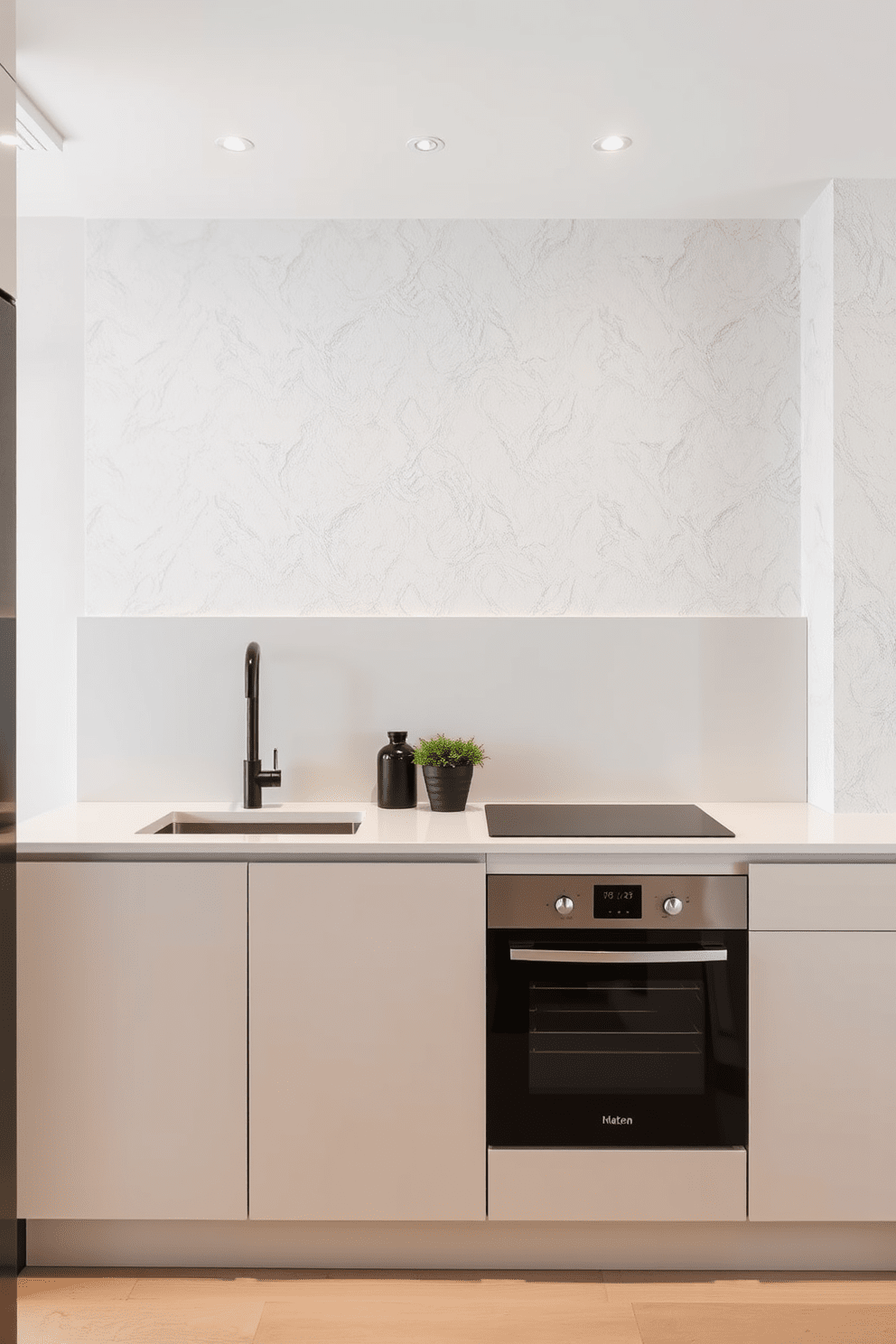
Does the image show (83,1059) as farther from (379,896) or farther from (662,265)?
(662,265)

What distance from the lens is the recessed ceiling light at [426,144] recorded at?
7.73 feet

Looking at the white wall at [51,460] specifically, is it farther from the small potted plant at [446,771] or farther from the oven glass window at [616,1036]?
the oven glass window at [616,1036]

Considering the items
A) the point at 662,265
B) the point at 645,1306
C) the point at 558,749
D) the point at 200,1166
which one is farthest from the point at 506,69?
the point at 645,1306

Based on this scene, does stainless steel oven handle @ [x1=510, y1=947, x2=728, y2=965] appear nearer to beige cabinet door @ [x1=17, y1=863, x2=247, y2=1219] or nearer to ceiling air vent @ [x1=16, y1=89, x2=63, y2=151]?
beige cabinet door @ [x1=17, y1=863, x2=247, y2=1219]

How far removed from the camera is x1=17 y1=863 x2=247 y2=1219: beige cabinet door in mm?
2191

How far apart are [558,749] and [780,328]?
1.30m

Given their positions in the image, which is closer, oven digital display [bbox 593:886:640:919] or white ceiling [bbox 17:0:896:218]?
white ceiling [bbox 17:0:896:218]

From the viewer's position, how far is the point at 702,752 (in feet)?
9.19

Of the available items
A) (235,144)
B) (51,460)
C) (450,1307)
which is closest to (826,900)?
(450,1307)

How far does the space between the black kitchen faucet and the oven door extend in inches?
30.5

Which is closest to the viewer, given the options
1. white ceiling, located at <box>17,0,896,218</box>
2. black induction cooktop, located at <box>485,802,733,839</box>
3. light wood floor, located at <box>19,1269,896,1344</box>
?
white ceiling, located at <box>17,0,896,218</box>

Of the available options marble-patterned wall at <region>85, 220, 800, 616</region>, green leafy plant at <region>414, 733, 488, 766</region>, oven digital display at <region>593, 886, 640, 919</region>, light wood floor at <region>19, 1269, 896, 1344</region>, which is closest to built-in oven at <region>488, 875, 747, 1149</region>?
oven digital display at <region>593, 886, 640, 919</region>

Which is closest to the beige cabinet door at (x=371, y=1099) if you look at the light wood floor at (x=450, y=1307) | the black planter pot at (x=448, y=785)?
the light wood floor at (x=450, y=1307)

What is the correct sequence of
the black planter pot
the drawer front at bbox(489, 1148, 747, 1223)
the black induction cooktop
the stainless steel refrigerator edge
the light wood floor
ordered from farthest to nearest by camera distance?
the black planter pot < the black induction cooktop < the drawer front at bbox(489, 1148, 747, 1223) < the light wood floor < the stainless steel refrigerator edge
